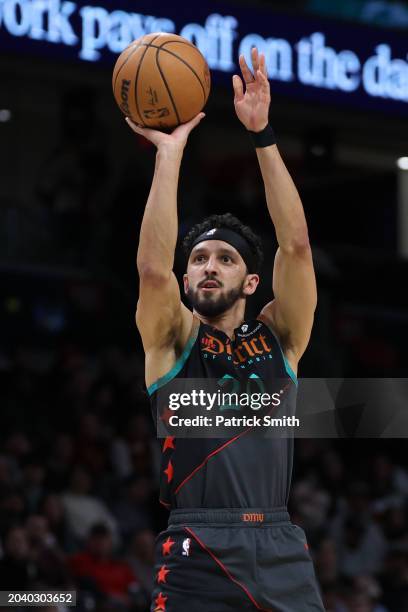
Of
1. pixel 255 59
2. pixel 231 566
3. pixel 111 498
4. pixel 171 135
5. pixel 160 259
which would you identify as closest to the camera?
pixel 231 566

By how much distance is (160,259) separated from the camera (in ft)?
15.8

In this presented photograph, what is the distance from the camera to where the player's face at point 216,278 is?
5.04 meters

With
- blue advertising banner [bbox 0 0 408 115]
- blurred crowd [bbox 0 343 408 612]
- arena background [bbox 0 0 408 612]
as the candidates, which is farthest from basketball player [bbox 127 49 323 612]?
blurred crowd [bbox 0 343 408 612]

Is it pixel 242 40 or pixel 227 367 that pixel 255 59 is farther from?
pixel 242 40

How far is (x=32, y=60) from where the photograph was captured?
28.2 feet

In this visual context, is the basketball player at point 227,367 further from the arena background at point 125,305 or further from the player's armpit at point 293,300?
the arena background at point 125,305

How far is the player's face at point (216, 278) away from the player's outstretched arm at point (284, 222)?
0.16m

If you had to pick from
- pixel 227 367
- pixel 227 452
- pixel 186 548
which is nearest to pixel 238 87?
pixel 227 367

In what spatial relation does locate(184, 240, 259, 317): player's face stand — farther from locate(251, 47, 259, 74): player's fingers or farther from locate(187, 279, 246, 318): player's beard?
locate(251, 47, 259, 74): player's fingers

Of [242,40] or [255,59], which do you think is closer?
[255,59]

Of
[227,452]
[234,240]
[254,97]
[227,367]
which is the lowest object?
[227,452]

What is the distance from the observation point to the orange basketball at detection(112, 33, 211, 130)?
5.16 metres

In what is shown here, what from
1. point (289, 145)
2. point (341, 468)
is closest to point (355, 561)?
point (341, 468)

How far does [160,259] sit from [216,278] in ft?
1.08
